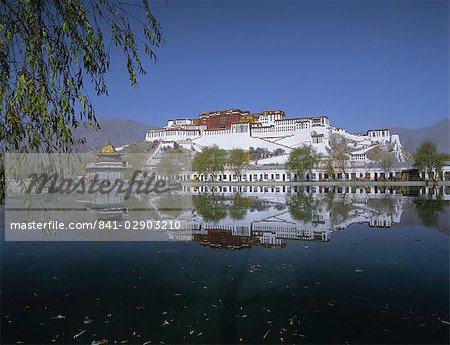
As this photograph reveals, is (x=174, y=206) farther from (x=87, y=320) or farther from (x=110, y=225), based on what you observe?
(x=87, y=320)

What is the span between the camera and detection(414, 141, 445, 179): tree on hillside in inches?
2156

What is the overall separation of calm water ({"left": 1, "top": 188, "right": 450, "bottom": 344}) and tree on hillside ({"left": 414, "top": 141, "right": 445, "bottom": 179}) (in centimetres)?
4861

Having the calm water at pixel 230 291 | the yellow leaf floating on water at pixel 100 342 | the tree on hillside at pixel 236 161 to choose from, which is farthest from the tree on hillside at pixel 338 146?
the yellow leaf floating on water at pixel 100 342

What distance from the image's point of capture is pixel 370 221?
56.9 feet

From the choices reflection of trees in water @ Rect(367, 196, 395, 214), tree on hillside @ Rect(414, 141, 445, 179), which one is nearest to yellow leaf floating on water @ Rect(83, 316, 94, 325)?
reflection of trees in water @ Rect(367, 196, 395, 214)

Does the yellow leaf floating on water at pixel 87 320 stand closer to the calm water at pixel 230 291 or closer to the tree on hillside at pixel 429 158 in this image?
the calm water at pixel 230 291

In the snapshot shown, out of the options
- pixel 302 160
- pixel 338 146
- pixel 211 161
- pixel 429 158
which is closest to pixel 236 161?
pixel 211 161

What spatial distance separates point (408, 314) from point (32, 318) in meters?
6.37

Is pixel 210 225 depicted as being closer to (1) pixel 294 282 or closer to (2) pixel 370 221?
(2) pixel 370 221

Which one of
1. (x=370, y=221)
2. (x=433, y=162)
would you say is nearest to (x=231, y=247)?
(x=370, y=221)

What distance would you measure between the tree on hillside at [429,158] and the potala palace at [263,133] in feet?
145

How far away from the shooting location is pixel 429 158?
5481 centimetres

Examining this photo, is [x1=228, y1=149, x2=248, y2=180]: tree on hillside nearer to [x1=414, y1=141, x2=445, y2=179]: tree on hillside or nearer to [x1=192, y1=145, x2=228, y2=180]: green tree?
[x1=192, y1=145, x2=228, y2=180]: green tree

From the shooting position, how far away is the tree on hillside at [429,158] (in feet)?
180
